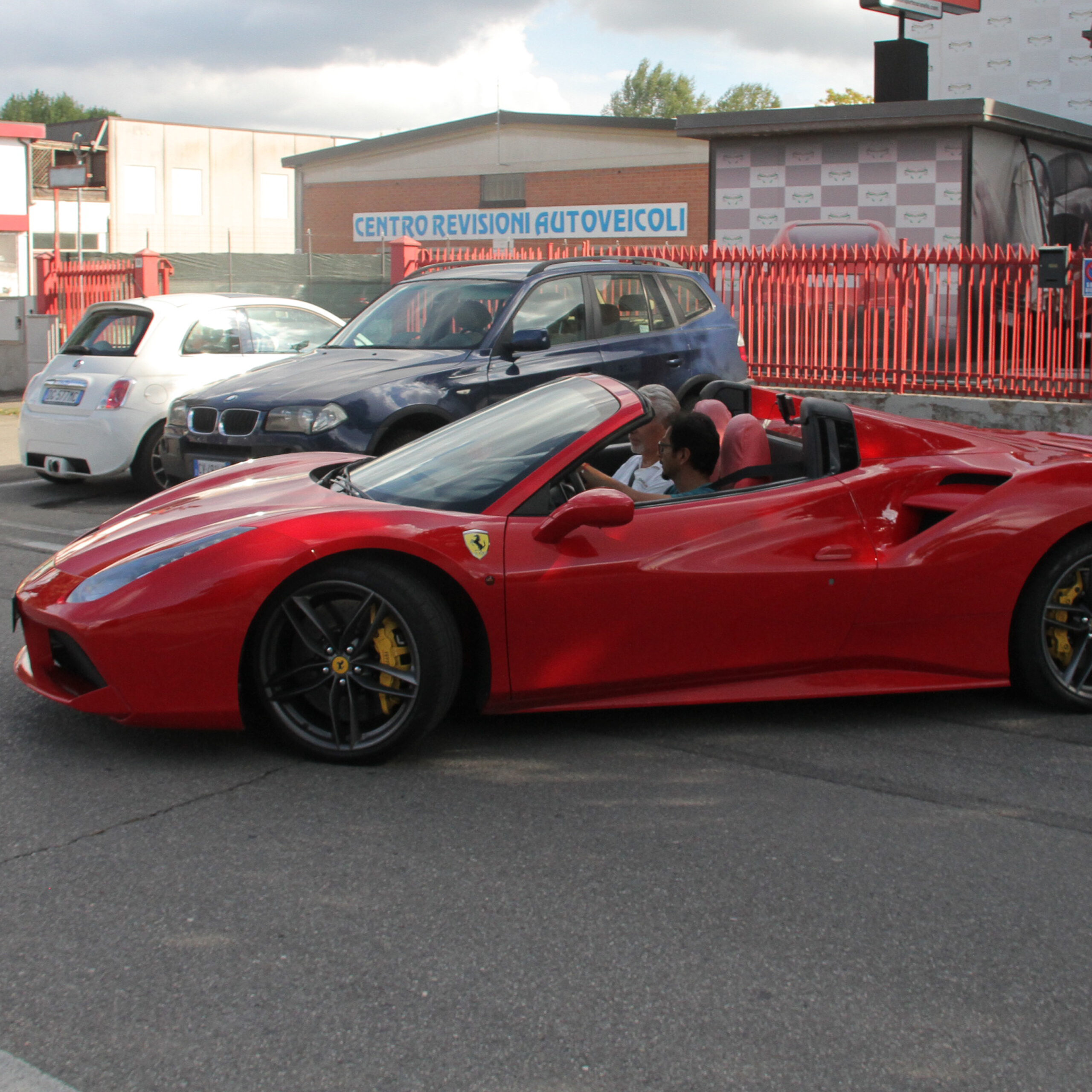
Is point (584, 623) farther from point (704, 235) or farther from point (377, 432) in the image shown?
point (704, 235)

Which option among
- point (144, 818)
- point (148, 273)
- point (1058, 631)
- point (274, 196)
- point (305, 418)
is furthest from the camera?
point (274, 196)

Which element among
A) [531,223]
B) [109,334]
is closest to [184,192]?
[531,223]

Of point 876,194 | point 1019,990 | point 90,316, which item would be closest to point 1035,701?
point 1019,990

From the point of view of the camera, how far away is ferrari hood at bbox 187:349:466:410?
26.5 ft

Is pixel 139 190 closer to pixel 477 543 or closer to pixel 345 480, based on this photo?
pixel 345 480

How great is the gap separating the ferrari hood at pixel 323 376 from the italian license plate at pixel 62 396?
172cm

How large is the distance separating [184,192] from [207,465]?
5904 centimetres

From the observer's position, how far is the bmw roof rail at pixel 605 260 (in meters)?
9.14

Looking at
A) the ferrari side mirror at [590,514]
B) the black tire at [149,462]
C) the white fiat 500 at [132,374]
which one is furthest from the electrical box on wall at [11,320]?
the ferrari side mirror at [590,514]

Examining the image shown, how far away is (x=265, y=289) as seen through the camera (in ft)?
63.9

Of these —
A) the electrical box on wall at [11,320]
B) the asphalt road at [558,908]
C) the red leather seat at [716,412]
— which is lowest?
the asphalt road at [558,908]

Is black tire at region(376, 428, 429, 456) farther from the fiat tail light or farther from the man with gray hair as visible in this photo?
the fiat tail light

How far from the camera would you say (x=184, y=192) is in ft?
207

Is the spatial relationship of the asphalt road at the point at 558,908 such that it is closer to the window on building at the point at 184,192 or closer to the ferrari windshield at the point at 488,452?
the ferrari windshield at the point at 488,452
